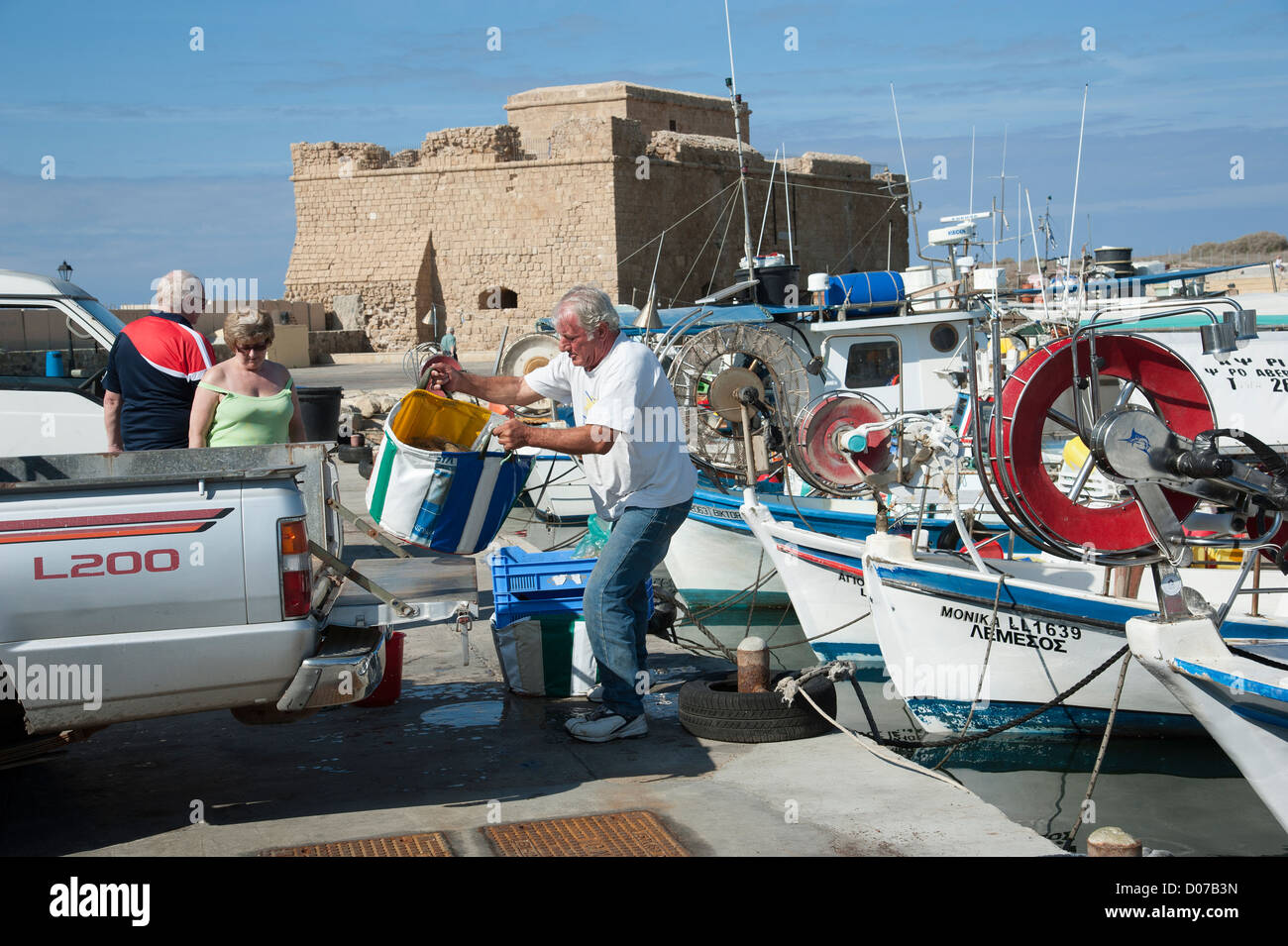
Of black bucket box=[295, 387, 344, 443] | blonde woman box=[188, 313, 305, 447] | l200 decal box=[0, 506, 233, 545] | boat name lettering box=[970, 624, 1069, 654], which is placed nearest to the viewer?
l200 decal box=[0, 506, 233, 545]

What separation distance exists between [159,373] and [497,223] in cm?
3607

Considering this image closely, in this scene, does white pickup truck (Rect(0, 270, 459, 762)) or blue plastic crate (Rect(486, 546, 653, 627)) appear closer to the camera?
white pickup truck (Rect(0, 270, 459, 762))

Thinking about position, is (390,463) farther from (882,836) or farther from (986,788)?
(986,788)

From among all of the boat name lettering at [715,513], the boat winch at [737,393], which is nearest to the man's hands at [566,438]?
the boat winch at [737,393]

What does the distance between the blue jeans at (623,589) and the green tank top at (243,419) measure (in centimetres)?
155

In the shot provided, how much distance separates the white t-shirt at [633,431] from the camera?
4.98 m

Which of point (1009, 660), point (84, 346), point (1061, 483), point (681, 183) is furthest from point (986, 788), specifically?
point (681, 183)

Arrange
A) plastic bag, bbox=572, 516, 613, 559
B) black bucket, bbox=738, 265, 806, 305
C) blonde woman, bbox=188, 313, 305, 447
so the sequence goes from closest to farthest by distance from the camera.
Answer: blonde woman, bbox=188, 313, 305, 447, plastic bag, bbox=572, 516, 613, 559, black bucket, bbox=738, 265, 806, 305

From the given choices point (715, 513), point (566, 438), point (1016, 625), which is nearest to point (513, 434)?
point (566, 438)

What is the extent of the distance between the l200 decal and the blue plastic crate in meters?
2.04

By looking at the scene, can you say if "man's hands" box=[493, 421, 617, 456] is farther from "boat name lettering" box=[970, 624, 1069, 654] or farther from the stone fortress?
the stone fortress

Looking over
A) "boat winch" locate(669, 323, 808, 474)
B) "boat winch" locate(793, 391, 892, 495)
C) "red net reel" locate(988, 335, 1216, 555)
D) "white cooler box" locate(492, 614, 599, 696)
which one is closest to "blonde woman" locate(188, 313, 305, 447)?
"white cooler box" locate(492, 614, 599, 696)

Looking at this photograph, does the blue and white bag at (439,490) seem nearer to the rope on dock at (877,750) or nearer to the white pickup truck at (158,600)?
the white pickup truck at (158,600)

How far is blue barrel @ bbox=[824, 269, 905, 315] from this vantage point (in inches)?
468
